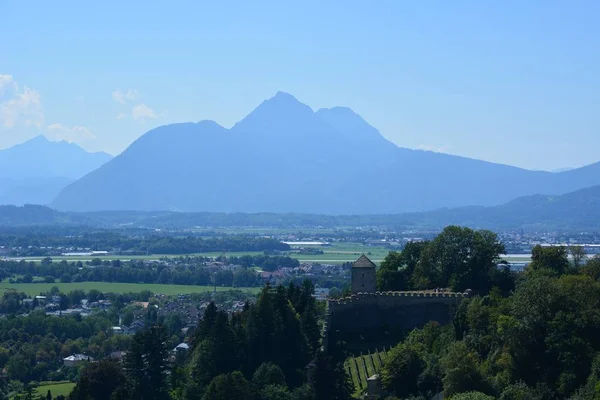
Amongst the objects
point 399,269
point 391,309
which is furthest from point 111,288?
point 391,309

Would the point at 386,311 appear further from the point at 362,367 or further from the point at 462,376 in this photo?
the point at 462,376

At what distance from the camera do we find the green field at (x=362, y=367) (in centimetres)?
4016

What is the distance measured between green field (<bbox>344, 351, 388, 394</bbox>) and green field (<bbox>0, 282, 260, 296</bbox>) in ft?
211

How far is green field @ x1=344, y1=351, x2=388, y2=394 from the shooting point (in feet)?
132

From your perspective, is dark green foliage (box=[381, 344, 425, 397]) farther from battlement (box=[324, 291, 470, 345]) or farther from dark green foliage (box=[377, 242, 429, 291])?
dark green foliage (box=[377, 242, 429, 291])

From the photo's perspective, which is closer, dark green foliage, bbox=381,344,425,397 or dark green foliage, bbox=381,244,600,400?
dark green foliage, bbox=381,244,600,400

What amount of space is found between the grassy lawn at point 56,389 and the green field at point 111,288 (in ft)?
152

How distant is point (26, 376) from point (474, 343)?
109 ft

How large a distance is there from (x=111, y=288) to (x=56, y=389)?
5691 cm

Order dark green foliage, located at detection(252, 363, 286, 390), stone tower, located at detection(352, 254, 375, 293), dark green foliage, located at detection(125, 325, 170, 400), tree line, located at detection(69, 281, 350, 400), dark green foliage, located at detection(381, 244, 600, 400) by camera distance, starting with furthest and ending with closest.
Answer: stone tower, located at detection(352, 254, 375, 293), dark green foliage, located at detection(125, 325, 170, 400), tree line, located at detection(69, 281, 350, 400), dark green foliage, located at detection(252, 363, 286, 390), dark green foliage, located at detection(381, 244, 600, 400)

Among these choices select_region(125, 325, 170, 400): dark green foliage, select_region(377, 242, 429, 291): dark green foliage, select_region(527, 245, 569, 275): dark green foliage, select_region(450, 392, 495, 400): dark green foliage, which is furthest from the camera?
select_region(377, 242, 429, 291): dark green foliage

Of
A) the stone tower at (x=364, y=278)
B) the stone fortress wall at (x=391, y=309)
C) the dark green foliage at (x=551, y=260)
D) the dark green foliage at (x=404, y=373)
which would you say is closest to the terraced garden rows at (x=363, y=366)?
the stone fortress wall at (x=391, y=309)

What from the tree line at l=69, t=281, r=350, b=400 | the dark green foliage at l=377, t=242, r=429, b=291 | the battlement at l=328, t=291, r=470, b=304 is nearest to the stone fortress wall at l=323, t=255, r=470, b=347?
the battlement at l=328, t=291, r=470, b=304

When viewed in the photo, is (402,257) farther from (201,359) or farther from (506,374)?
Answer: (506,374)
